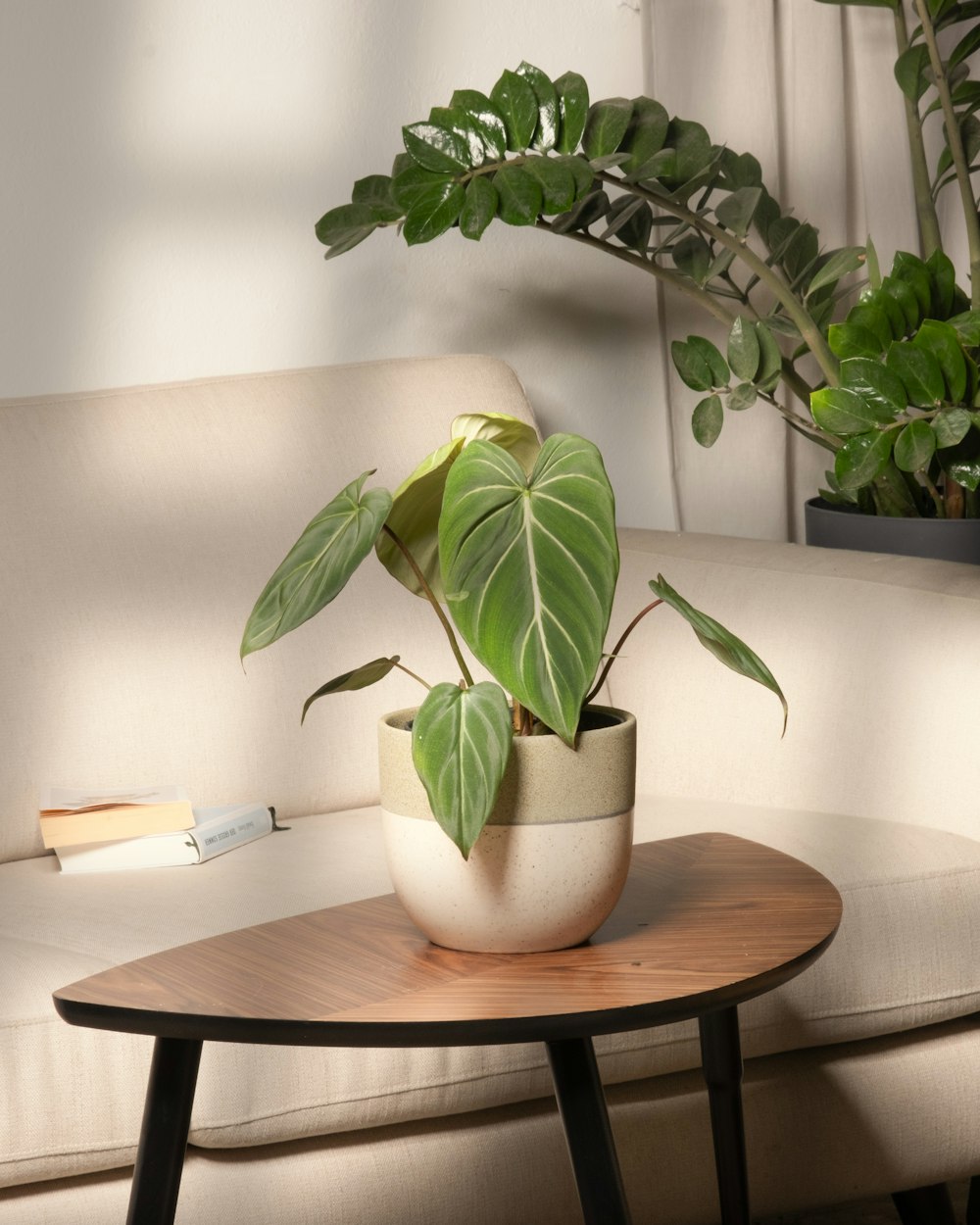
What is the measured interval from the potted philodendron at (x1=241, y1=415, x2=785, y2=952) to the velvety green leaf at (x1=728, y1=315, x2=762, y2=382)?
1000mm

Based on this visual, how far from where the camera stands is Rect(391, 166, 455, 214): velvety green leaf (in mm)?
1721

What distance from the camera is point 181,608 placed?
1.58 meters

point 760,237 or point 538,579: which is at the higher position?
point 760,237

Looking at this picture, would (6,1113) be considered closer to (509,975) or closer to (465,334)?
(509,975)

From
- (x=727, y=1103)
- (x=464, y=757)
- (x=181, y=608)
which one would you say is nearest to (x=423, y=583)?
(x=464, y=757)

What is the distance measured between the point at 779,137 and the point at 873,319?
27.0 inches

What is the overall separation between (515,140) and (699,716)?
2.22 feet

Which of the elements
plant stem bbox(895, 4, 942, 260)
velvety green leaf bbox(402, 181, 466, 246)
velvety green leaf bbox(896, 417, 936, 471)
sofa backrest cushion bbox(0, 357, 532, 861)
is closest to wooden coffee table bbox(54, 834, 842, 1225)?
sofa backrest cushion bbox(0, 357, 532, 861)

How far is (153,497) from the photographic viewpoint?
1.61m

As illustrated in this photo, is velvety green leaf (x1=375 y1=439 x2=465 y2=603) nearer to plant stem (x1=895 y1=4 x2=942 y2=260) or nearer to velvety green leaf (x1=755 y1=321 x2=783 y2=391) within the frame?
velvety green leaf (x1=755 y1=321 x2=783 y2=391)

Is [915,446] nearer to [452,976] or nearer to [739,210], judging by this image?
[739,210]

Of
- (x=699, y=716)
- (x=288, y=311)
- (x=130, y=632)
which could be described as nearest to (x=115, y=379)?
(x=288, y=311)

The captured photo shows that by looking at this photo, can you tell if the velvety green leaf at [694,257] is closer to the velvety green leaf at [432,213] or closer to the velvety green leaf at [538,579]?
the velvety green leaf at [432,213]

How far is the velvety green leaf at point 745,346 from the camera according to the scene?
6.11ft
